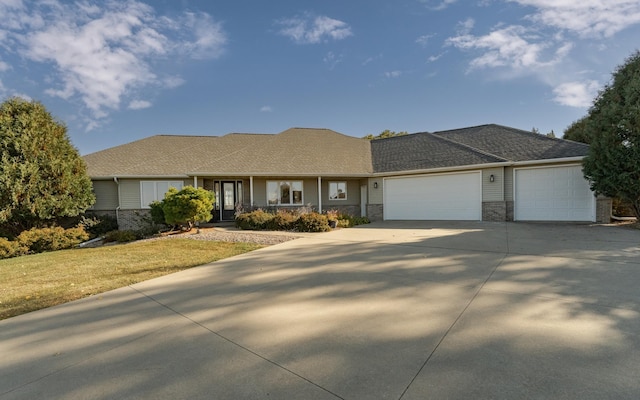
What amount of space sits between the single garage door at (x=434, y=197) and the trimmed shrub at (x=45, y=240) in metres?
14.6

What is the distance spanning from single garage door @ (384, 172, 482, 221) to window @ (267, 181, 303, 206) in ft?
16.6

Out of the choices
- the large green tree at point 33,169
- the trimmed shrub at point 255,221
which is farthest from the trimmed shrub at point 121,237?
the trimmed shrub at point 255,221

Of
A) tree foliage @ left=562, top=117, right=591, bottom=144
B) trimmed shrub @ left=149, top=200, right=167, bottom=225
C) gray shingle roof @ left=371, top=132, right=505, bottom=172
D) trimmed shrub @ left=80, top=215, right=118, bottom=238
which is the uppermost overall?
tree foliage @ left=562, top=117, right=591, bottom=144

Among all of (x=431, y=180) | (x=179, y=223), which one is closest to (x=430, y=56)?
(x=431, y=180)

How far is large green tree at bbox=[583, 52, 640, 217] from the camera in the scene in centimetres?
1007

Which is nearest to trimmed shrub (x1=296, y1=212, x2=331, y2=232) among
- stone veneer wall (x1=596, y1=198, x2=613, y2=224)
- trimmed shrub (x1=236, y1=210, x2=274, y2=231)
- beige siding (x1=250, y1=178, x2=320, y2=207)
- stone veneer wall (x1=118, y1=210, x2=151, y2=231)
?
trimmed shrub (x1=236, y1=210, x2=274, y2=231)

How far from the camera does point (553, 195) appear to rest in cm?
1284

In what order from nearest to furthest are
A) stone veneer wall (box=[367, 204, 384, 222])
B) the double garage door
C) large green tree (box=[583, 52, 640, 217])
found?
large green tree (box=[583, 52, 640, 217])
the double garage door
stone veneer wall (box=[367, 204, 384, 222])

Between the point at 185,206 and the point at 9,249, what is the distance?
5.93m

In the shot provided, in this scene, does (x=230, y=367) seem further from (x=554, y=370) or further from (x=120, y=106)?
(x=120, y=106)

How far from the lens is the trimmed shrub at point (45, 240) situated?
10.9m

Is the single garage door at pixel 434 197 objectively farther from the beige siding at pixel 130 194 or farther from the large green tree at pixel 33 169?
the large green tree at pixel 33 169

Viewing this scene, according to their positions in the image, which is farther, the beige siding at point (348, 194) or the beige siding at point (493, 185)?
the beige siding at point (348, 194)

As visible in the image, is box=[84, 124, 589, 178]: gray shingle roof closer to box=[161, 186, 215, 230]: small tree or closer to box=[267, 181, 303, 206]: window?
box=[267, 181, 303, 206]: window
